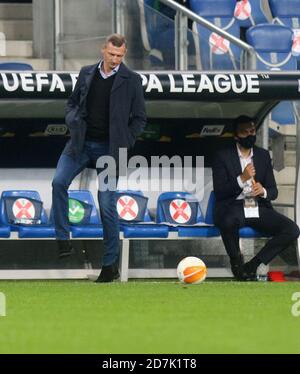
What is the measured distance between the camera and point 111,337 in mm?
7016

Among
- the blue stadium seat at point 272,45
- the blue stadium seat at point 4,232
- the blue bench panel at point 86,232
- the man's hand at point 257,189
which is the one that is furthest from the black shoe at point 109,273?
the blue stadium seat at point 272,45

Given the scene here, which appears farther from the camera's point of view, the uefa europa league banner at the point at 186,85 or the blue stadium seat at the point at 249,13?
the blue stadium seat at the point at 249,13

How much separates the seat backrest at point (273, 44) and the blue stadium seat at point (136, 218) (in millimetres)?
3476

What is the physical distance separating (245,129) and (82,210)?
66.1 inches

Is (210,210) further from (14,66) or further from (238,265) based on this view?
(14,66)

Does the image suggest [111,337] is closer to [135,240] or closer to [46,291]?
[46,291]

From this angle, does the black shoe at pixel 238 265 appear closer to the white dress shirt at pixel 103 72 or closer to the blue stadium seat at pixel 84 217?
the blue stadium seat at pixel 84 217

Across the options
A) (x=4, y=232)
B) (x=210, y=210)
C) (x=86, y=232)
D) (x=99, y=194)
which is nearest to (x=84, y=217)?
(x=86, y=232)

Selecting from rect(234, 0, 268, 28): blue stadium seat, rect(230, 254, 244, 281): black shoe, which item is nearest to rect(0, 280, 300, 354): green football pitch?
rect(230, 254, 244, 281): black shoe

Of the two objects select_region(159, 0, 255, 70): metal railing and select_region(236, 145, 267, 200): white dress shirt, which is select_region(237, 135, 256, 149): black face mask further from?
select_region(159, 0, 255, 70): metal railing

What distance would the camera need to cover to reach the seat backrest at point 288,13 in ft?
54.8

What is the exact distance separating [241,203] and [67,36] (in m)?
2.39

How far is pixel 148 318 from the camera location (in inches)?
315

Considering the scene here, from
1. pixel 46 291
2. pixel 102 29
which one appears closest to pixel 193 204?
pixel 102 29
